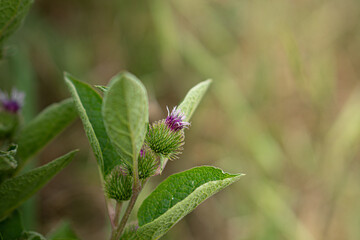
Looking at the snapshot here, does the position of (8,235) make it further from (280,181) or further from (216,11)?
(216,11)

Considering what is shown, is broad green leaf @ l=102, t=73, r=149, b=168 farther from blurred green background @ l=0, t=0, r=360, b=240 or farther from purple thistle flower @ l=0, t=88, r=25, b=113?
blurred green background @ l=0, t=0, r=360, b=240

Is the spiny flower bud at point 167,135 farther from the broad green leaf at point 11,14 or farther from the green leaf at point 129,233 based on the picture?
the broad green leaf at point 11,14

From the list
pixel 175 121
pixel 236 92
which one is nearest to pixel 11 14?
pixel 175 121

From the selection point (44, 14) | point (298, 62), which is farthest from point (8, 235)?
point (44, 14)

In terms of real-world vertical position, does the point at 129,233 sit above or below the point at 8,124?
below

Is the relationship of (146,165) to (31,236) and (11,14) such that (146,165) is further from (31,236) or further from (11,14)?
(11,14)

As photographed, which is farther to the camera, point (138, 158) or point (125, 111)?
point (138, 158)

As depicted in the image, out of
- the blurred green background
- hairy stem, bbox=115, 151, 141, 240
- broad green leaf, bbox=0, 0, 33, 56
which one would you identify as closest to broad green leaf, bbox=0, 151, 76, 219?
hairy stem, bbox=115, 151, 141, 240
